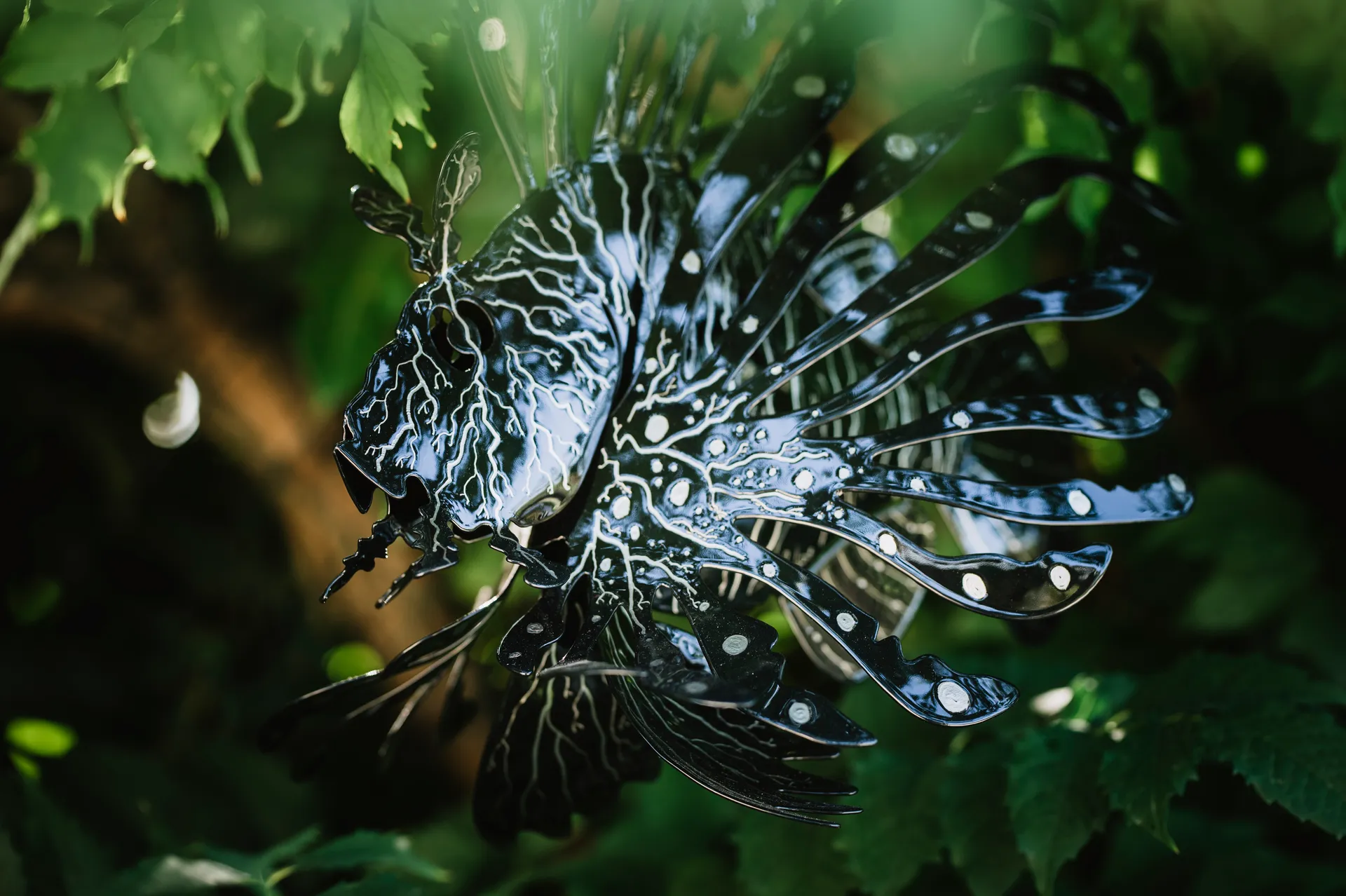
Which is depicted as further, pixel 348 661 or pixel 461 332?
pixel 348 661

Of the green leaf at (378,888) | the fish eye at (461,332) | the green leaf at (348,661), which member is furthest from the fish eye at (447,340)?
the green leaf at (348,661)

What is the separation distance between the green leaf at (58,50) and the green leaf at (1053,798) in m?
0.66

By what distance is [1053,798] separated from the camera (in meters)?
0.58

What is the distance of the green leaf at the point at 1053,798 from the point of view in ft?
1.83

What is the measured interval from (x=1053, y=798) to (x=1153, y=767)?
0.06 m

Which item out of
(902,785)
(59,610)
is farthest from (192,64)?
(59,610)

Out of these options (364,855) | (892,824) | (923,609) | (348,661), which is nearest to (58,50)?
(364,855)

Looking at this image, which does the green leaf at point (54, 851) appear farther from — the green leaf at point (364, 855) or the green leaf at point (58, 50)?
the green leaf at point (58, 50)

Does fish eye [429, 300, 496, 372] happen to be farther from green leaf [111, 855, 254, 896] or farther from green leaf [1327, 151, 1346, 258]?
green leaf [1327, 151, 1346, 258]

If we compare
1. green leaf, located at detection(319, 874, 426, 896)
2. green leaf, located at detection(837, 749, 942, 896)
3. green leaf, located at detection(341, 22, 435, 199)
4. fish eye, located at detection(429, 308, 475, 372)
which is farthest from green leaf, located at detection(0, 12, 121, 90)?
green leaf, located at detection(837, 749, 942, 896)

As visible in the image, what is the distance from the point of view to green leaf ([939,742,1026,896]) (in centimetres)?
60

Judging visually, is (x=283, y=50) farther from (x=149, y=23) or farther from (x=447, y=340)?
(x=447, y=340)

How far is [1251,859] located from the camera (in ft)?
2.51

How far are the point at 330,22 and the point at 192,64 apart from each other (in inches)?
3.0
